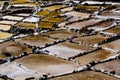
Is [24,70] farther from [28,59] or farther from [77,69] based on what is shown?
[77,69]

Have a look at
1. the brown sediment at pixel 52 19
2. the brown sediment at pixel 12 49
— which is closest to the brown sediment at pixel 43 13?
the brown sediment at pixel 52 19

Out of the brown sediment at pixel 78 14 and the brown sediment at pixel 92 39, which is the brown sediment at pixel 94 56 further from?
the brown sediment at pixel 78 14

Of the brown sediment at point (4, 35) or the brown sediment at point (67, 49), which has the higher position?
the brown sediment at point (4, 35)

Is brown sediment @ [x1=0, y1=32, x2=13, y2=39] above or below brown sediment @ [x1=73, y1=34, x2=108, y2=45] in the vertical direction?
above

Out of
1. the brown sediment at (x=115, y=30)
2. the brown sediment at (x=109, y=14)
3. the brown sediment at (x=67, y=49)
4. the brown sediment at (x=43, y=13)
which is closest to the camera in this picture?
the brown sediment at (x=67, y=49)

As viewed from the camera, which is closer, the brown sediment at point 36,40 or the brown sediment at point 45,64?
the brown sediment at point 45,64

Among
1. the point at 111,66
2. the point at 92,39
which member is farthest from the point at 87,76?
the point at 92,39

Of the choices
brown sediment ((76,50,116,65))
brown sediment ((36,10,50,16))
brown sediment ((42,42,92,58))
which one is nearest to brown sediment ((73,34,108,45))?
brown sediment ((42,42,92,58))

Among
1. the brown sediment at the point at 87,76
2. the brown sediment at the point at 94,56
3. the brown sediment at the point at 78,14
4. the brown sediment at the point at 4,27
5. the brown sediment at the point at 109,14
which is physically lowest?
the brown sediment at the point at 87,76

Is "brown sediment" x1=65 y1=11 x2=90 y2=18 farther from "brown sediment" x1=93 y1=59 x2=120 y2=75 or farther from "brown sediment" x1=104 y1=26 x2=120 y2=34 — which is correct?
"brown sediment" x1=93 y1=59 x2=120 y2=75

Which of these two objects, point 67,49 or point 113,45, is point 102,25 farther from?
point 67,49
